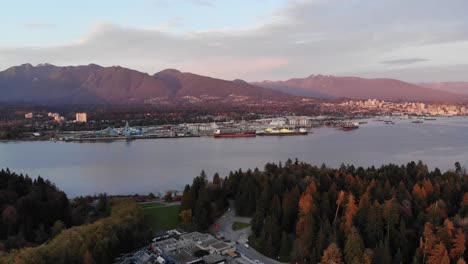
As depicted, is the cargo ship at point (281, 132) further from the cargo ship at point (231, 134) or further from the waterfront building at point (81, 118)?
the waterfront building at point (81, 118)

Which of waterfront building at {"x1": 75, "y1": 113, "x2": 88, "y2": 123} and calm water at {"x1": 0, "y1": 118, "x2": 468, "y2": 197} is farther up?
waterfront building at {"x1": 75, "y1": 113, "x2": 88, "y2": 123}

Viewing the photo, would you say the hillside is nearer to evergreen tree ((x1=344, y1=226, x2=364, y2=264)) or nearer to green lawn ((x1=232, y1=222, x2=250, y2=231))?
green lawn ((x1=232, y1=222, x2=250, y2=231))

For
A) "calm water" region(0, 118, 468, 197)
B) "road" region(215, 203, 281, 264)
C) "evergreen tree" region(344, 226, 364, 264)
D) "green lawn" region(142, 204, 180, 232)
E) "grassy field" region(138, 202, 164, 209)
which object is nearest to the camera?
"evergreen tree" region(344, 226, 364, 264)

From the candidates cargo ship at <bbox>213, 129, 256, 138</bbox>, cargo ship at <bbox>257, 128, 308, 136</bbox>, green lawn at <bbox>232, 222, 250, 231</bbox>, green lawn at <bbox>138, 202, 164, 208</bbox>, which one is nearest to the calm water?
cargo ship at <bbox>213, 129, 256, 138</bbox>

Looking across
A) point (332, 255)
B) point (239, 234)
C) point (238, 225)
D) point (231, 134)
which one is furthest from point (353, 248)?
point (231, 134)

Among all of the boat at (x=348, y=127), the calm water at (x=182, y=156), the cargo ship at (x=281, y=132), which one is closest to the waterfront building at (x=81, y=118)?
the calm water at (x=182, y=156)

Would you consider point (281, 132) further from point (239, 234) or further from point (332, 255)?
point (332, 255)
